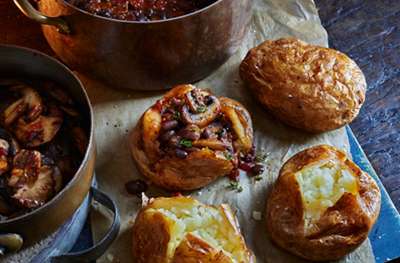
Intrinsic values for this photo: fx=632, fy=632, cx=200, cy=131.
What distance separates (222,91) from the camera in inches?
98.0

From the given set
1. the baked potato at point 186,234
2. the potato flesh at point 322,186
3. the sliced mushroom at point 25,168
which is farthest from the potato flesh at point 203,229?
the sliced mushroom at point 25,168

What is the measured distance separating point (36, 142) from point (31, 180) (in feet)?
0.54

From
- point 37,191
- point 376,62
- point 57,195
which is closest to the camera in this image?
point 57,195

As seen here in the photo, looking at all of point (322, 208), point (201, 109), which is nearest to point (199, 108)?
point (201, 109)

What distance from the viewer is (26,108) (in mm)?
2043

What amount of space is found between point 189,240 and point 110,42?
741 mm

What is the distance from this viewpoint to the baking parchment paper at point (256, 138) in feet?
6.98

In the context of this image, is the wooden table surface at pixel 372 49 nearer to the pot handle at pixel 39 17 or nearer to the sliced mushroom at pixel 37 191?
the pot handle at pixel 39 17

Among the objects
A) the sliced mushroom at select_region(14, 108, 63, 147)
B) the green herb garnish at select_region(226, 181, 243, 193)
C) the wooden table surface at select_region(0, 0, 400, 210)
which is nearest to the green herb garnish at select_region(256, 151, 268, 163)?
the green herb garnish at select_region(226, 181, 243, 193)

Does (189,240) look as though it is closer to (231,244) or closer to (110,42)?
(231,244)

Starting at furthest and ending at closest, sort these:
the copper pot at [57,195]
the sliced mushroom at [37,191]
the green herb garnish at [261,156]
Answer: the green herb garnish at [261,156], the sliced mushroom at [37,191], the copper pot at [57,195]

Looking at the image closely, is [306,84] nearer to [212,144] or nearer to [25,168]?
[212,144]

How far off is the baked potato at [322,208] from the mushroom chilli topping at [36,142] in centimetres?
67

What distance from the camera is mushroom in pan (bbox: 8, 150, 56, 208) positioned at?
184 cm
